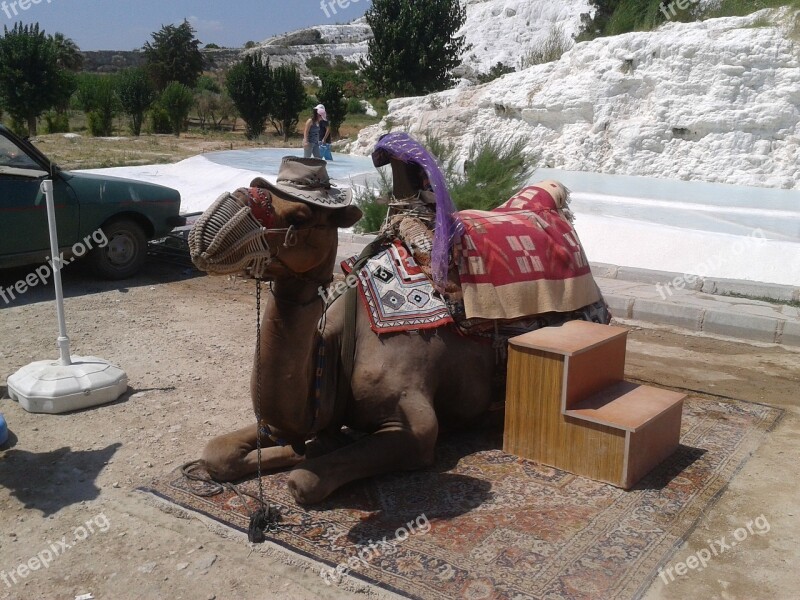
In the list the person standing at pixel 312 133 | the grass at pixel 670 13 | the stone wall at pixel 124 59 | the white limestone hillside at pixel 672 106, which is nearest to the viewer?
the person standing at pixel 312 133

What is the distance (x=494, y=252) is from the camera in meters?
4.40

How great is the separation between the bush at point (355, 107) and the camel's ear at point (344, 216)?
40.3 metres

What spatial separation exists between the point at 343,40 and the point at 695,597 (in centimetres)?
7400

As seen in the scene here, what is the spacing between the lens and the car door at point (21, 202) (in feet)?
24.3

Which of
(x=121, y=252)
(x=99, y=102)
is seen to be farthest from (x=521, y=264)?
(x=99, y=102)

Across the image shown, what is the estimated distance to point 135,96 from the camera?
36469 millimetres

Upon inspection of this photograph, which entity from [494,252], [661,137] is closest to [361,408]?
[494,252]

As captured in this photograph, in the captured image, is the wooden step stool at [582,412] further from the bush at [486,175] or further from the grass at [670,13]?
the grass at [670,13]

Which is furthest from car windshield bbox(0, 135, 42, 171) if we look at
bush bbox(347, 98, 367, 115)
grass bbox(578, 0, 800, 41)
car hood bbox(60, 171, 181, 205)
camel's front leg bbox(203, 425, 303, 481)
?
bush bbox(347, 98, 367, 115)

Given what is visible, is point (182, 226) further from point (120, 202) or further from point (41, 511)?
point (41, 511)

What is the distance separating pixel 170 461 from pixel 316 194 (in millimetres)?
2025

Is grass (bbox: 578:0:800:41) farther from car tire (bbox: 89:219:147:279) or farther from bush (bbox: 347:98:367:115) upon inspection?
bush (bbox: 347:98:367:115)

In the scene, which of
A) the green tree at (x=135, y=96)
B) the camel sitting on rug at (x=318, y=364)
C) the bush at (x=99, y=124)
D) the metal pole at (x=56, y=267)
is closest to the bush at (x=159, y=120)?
the green tree at (x=135, y=96)

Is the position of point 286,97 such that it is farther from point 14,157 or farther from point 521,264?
point 521,264
